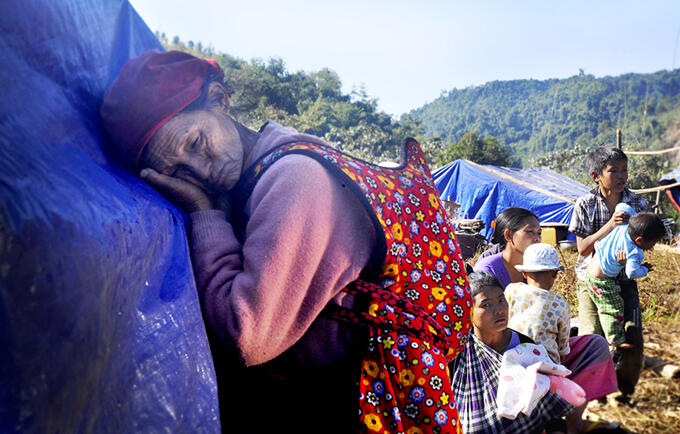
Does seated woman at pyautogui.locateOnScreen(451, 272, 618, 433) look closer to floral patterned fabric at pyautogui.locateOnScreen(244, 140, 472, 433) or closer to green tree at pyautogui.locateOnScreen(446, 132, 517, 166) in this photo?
floral patterned fabric at pyautogui.locateOnScreen(244, 140, 472, 433)

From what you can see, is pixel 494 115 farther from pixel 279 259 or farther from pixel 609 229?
pixel 279 259

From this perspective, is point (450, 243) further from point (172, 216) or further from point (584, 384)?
point (584, 384)

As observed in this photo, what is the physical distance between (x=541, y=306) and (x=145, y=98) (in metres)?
2.35

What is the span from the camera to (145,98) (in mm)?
1016

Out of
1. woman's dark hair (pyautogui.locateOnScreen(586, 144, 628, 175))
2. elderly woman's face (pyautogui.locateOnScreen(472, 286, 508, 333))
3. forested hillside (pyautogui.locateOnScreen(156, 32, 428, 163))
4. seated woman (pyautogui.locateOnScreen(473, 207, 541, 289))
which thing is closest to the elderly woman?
elderly woman's face (pyautogui.locateOnScreen(472, 286, 508, 333))

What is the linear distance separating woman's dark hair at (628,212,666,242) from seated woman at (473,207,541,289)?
2.52ft

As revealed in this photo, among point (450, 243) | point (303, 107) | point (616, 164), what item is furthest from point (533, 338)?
point (303, 107)

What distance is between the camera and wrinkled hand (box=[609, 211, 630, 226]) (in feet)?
11.1

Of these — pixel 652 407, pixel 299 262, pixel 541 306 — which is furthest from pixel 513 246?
pixel 299 262

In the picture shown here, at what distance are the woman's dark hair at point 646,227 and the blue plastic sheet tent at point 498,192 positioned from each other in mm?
9007

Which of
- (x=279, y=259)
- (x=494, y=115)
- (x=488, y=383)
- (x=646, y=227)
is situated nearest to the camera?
(x=279, y=259)

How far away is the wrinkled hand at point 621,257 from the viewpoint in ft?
10.5

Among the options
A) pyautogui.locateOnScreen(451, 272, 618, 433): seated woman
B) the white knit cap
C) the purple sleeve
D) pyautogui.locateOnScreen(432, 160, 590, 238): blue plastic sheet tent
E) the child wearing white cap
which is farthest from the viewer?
pyautogui.locateOnScreen(432, 160, 590, 238): blue plastic sheet tent

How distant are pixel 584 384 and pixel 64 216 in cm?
279
